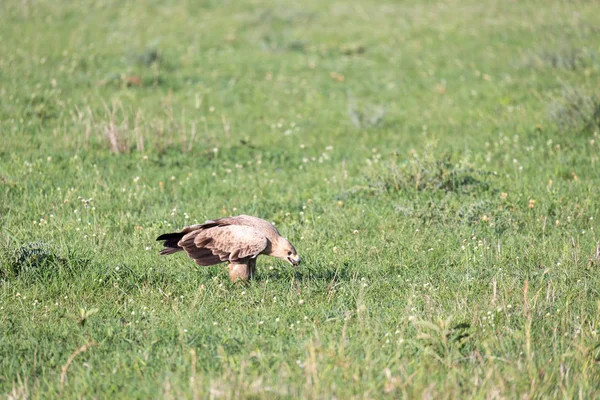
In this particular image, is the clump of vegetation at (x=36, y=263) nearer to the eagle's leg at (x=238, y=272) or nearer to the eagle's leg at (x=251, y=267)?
the eagle's leg at (x=238, y=272)

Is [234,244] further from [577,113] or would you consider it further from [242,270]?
[577,113]

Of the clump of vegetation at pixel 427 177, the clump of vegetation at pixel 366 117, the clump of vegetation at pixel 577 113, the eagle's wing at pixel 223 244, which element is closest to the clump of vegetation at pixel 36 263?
the eagle's wing at pixel 223 244

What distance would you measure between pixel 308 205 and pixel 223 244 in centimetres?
258

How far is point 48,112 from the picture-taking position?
11195mm

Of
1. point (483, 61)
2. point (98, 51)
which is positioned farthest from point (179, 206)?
point (483, 61)

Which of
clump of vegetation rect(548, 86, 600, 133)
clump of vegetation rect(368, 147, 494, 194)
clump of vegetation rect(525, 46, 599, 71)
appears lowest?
clump of vegetation rect(368, 147, 494, 194)

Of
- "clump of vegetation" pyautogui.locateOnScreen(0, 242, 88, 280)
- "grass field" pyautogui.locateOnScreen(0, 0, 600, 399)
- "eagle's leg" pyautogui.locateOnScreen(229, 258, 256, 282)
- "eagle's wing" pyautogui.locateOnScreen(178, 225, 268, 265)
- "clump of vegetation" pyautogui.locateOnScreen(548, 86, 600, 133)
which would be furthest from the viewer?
"clump of vegetation" pyautogui.locateOnScreen(548, 86, 600, 133)

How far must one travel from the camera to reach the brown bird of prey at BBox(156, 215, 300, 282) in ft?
19.5

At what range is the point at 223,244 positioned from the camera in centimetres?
605

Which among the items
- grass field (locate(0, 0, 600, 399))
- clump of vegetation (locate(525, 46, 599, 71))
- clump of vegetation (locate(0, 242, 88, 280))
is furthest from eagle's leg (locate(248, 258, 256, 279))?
clump of vegetation (locate(525, 46, 599, 71))

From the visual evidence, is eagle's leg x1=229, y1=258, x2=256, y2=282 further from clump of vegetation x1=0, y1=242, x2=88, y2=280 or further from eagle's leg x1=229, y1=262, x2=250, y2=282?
clump of vegetation x1=0, y1=242, x2=88, y2=280

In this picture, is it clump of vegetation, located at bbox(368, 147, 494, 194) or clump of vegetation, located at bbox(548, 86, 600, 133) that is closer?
clump of vegetation, located at bbox(368, 147, 494, 194)

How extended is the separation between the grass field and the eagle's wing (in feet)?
1.04

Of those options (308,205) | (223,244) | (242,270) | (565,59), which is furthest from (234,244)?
(565,59)
